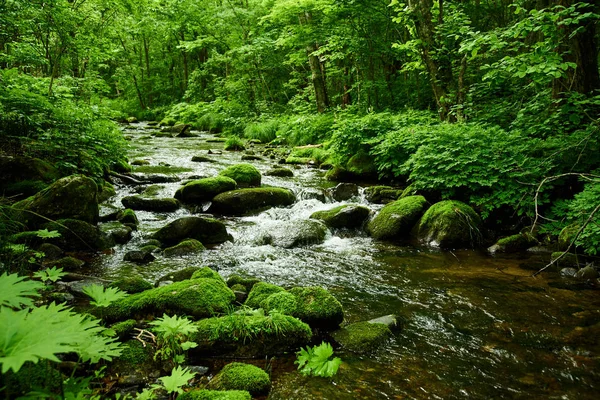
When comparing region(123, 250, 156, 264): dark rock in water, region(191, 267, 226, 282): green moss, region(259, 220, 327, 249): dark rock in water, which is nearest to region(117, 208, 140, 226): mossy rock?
region(123, 250, 156, 264): dark rock in water

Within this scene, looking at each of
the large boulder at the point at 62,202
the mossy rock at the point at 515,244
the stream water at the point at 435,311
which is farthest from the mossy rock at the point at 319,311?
the large boulder at the point at 62,202

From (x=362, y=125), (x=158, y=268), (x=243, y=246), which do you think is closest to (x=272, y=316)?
(x=158, y=268)

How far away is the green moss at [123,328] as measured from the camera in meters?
3.33

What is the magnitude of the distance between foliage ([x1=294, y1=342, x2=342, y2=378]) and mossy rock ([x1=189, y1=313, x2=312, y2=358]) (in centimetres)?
31

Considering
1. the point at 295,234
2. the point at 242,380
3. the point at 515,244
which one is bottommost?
the point at 295,234

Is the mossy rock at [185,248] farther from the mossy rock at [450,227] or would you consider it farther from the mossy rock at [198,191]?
the mossy rock at [450,227]

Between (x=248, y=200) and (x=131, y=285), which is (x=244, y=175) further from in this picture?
(x=131, y=285)

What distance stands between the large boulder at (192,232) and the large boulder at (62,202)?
4.43 feet

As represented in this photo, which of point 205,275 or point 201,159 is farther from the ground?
point 201,159

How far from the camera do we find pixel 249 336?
3479mm

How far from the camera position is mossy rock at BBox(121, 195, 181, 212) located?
8.98m

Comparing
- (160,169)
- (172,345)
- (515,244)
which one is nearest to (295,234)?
(515,244)

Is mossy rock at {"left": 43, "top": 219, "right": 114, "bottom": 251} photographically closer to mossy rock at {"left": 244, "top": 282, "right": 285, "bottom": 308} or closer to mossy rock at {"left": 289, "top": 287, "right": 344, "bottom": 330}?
mossy rock at {"left": 244, "top": 282, "right": 285, "bottom": 308}

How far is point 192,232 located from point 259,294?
350 centimetres
